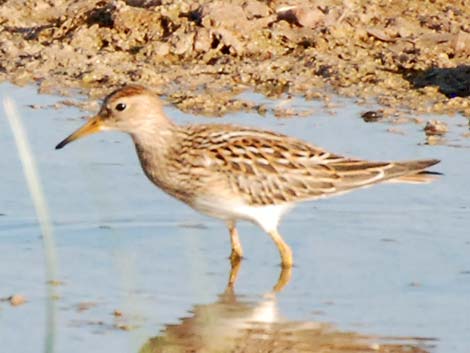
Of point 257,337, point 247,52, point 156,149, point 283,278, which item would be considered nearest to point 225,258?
point 283,278

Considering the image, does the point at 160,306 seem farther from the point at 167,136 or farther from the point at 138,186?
the point at 138,186

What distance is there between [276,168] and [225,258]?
62 centimetres

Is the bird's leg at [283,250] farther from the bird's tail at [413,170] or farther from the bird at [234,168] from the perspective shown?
the bird's tail at [413,170]

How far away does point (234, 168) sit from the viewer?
8.99 m

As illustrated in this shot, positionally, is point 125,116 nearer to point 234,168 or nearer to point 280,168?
point 234,168

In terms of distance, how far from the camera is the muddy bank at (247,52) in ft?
40.2

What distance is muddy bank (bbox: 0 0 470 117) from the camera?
12250 millimetres

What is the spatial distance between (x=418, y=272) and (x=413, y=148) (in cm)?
236

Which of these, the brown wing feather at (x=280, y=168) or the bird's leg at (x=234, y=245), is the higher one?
the brown wing feather at (x=280, y=168)

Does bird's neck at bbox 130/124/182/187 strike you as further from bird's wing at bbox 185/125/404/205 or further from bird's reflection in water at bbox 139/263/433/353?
bird's reflection in water at bbox 139/263/433/353

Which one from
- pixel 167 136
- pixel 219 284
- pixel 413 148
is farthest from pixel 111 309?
pixel 413 148

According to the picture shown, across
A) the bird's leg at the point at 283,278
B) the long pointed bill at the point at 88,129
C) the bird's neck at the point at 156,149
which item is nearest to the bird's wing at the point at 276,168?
the bird's neck at the point at 156,149

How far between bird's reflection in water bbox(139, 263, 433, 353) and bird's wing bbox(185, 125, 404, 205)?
1.08 metres

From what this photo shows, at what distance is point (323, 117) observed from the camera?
11609 millimetres
